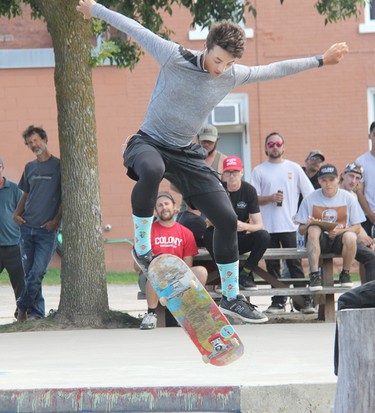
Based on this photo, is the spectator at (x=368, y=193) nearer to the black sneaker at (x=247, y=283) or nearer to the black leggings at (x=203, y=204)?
the black sneaker at (x=247, y=283)

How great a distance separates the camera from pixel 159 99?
752 centimetres

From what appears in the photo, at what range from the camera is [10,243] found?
1243 centimetres

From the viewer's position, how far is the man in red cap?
1075cm

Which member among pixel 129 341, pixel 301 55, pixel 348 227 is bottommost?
pixel 129 341

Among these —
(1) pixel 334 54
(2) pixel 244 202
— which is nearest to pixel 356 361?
(1) pixel 334 54

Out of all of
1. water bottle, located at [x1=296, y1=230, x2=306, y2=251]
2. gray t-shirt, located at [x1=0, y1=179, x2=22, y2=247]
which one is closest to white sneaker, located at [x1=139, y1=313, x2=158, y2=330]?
water bottle, located at [x1=296, y1=230, x2=306, y2=251]

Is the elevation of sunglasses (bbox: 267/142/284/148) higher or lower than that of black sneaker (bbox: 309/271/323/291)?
higher

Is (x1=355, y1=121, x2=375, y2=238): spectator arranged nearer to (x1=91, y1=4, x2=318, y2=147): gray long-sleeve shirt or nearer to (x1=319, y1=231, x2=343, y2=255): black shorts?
(x1=319, y1=231, x2=343, y2=255): black shorts

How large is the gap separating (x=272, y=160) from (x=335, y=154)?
8951mm

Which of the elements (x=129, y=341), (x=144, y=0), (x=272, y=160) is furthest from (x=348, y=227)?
(x=144, y=0)

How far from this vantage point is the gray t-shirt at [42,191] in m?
11.5

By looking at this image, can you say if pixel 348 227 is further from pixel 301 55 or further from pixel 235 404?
pixel 301 55

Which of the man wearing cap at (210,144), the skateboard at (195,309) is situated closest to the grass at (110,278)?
the man wearing cap at (210,144)

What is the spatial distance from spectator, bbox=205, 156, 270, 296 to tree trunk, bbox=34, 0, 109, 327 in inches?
50.8
